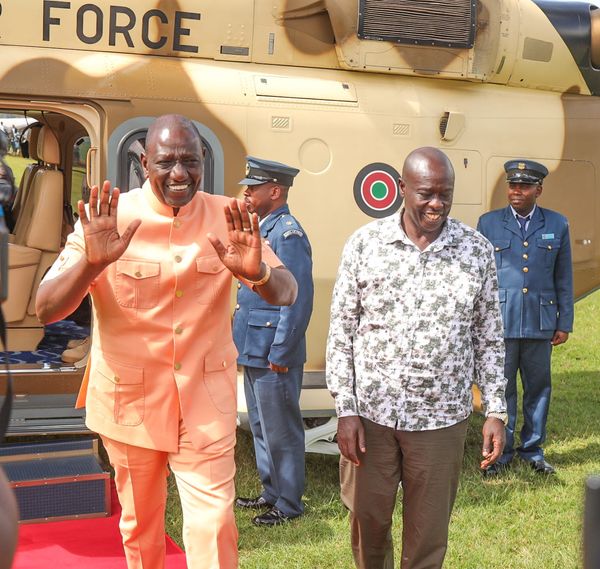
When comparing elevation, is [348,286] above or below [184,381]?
above

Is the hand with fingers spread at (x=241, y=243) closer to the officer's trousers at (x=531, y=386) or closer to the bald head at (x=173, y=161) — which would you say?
the bald head at (x=173, y=161)

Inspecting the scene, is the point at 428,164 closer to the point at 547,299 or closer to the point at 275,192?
the point at 275,192

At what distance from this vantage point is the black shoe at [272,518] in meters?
5.01

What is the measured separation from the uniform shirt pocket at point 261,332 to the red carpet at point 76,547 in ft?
3.38

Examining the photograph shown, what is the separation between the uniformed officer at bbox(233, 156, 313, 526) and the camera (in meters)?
4.88

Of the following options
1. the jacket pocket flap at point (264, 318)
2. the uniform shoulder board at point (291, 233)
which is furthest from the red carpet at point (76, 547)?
the uniform shoulder board at point (291, 233)

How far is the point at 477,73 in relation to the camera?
6.14 meters

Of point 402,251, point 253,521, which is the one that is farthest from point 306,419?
point 402,251

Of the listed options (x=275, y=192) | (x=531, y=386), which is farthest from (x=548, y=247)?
(x=275, y=192)

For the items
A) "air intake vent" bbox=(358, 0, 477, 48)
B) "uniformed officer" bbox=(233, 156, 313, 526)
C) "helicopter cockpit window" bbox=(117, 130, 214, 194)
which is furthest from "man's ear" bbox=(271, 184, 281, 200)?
"air intake vent" bbox=(358, 0, 477, 48)

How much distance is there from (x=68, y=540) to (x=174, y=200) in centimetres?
228

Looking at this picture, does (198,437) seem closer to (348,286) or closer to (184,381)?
(184,381)

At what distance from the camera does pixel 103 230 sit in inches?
115

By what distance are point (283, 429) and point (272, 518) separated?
A: 0.46m
